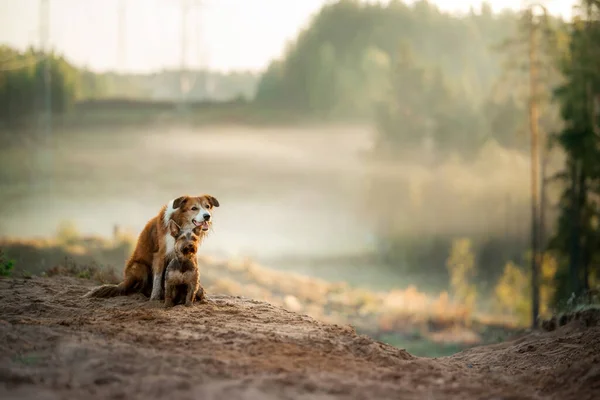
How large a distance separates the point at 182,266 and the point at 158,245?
592mm

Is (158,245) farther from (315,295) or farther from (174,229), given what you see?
(315,295)

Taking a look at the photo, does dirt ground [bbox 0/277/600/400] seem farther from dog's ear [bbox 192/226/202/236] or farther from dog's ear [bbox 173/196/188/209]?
dog's ear [bbox 173/196/188/209]

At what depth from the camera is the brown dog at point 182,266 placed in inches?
344

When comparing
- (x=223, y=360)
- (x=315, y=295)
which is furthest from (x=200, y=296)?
(x=315, y=295)

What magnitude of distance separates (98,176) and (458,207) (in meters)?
18.6

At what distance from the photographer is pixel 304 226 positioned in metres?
36.6

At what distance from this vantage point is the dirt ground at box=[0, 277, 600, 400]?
18.3ft

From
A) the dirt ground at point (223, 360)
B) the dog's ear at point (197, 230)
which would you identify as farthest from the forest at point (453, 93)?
the dog's ear at point (197, 230)

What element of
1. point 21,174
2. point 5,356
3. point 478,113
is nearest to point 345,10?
point 478,113

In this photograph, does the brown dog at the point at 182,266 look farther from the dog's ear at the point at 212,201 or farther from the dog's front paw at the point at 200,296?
the dog's ear at the point at 212,201

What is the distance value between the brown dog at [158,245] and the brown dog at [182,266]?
10 cm

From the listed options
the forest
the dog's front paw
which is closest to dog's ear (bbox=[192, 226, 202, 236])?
the dog's front paw

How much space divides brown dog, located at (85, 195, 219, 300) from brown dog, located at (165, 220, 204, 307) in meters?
0.10

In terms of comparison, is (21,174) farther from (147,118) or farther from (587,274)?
(587,274)
